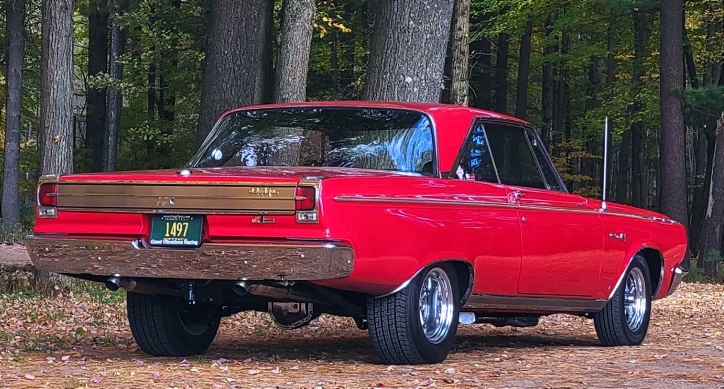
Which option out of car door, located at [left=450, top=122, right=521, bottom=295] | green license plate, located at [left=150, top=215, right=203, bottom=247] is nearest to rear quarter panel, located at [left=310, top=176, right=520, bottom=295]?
car door, located at [left=450, top=122, right=521, bottom=295]

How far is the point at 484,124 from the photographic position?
8.23 meters

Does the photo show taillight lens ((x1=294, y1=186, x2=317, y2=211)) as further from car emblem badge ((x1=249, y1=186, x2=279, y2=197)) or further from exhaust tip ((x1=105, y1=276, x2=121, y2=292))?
exhaust tip ((x1=105, y1=276, x2=121, y2=292))

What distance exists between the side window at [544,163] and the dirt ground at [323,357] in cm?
124

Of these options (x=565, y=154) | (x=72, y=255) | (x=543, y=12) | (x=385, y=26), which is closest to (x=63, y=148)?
(x=385, y=26)

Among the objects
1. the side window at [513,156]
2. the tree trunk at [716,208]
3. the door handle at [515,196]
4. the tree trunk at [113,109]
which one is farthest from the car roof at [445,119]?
the tree trunk at [113,109]

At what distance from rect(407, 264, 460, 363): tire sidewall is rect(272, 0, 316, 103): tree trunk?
7.31m

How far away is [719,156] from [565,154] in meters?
15.5

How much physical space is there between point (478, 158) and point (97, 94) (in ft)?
104

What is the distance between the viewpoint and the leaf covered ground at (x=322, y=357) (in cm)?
641

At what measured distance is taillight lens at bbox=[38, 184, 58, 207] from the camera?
7047 mm

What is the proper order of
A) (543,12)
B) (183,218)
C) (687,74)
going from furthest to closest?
(687,74)
(543,12)
(183,218)

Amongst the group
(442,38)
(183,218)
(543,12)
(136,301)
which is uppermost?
→ (543,12)

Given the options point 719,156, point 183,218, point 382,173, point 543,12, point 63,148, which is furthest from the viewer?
point 543,12

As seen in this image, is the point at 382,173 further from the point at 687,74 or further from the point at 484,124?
the point at 687,74
